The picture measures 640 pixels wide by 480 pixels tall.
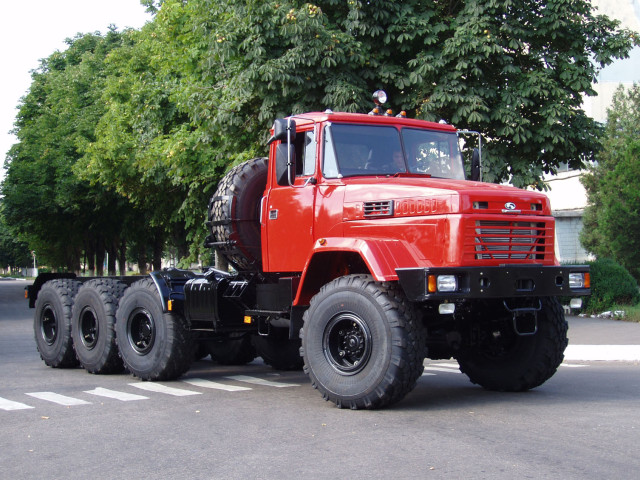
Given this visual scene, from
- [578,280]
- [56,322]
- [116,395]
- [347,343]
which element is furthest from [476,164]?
[56,322]

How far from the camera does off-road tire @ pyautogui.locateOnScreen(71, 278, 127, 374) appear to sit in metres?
12.1

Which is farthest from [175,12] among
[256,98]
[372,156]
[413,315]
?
[413,315]

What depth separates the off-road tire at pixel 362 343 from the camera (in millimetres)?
8148

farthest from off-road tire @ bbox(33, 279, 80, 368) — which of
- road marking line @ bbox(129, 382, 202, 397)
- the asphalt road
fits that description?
road marking line @ bbox(129, 382, 202, 397)

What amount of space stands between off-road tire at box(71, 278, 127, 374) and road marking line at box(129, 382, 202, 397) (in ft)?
3.82

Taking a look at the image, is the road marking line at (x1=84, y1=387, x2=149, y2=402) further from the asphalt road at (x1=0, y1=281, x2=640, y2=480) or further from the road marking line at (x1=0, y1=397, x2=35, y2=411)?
the road marking line at (x1=0, y1=397, x2=35, y2=411)

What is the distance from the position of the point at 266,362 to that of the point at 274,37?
7.38 m

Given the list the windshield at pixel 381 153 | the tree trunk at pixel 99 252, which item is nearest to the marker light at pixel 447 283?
the windshield at pixel 381 153

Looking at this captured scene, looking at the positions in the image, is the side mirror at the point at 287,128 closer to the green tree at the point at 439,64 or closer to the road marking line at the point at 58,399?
the road marking line at the point at 58,399

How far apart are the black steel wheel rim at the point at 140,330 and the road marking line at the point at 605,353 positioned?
7.33 metres

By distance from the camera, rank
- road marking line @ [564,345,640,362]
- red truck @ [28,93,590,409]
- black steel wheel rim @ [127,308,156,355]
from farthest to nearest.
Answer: road marking line @ [564,345,640,362], black steel wheel rim @ [127,308,156,355], red truck @ [28,93,590,409]

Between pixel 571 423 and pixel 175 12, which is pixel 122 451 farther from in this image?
pixel 175 12

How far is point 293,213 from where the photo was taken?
32.1 ft

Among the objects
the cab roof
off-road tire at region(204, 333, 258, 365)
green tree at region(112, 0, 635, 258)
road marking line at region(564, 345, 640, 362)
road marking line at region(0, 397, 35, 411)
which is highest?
green tree at region(112, 0, 635, 258)
